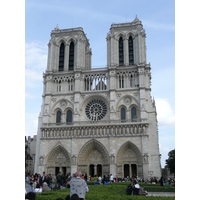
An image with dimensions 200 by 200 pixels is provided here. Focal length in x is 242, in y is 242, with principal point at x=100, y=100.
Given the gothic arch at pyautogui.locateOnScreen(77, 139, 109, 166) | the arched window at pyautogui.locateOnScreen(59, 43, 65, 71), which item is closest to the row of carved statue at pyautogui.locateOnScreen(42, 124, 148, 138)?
the gothic arch at pyautogui.locateOnScreen(77, 139, 109, 166)

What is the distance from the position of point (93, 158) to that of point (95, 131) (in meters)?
3.81

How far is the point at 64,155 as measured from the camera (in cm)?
3434

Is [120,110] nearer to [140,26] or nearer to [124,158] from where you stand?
[124,158]

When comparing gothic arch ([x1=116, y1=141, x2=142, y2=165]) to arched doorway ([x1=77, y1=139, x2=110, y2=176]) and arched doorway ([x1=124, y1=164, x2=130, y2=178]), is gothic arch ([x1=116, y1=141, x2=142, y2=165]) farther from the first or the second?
arched doorway ([x1=77, y1=139, x2=110, y2=176])

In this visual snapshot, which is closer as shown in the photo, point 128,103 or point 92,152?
point 92,152

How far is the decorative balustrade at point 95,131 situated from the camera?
32469 millimetres

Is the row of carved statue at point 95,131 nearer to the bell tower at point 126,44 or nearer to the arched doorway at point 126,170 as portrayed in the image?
the arched doorway at point 126,170

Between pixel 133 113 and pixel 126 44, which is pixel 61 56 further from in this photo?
pixel 133 113

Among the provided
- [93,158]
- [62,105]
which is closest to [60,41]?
[62,105]

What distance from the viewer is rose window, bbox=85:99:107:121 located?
35.8m

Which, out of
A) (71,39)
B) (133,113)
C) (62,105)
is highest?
(71,39)

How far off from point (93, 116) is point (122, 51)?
11520 mm

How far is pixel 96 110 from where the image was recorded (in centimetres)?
3625
